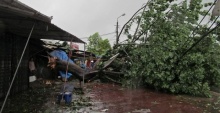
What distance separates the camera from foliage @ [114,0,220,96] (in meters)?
10.9

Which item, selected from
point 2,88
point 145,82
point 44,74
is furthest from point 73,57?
point 2,88

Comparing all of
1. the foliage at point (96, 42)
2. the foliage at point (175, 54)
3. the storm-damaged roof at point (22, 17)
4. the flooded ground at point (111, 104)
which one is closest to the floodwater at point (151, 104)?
the flooded ground at point (111, 104)

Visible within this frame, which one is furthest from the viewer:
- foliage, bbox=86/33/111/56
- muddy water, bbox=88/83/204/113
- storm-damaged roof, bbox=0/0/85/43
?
foliage, bbox=86/33/111/56

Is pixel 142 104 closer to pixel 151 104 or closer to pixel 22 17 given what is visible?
pixel 151 104

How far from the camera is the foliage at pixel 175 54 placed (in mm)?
10852

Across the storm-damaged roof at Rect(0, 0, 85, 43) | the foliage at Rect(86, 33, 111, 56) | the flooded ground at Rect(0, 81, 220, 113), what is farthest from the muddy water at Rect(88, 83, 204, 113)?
the foliage at Rect(86, 33, 111, 56)

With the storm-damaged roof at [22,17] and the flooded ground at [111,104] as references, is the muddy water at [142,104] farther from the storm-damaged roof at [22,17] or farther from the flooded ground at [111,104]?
the storm-damaged roof at [22,17]

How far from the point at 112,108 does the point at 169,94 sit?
14.0 ft

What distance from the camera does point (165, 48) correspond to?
37.6 feet

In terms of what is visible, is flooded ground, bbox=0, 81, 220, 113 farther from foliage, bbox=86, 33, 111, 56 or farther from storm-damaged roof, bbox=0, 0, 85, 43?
foliage, bbox=86, 33, 111, 56

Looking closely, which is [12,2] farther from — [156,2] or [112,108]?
[156,2]

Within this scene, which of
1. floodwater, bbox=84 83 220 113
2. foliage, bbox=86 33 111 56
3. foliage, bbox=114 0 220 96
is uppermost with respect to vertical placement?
foliage, bbox=86 33 111 56

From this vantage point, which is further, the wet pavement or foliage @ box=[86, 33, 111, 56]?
foliage @ box=[86, 33, 111, 56]

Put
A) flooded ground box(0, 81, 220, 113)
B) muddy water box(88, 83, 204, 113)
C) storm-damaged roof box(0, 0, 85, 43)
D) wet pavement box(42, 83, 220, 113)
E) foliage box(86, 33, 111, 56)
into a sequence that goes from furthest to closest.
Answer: foliage box(86, 33, 111, 56) → muddy water box(88, 83, 204, 113) → wet pavement box(42, 83, 220, 113) → flooded ground box(0, 81, 220, 113) → storm-damaged roof box(0, 0, 85, 43)
